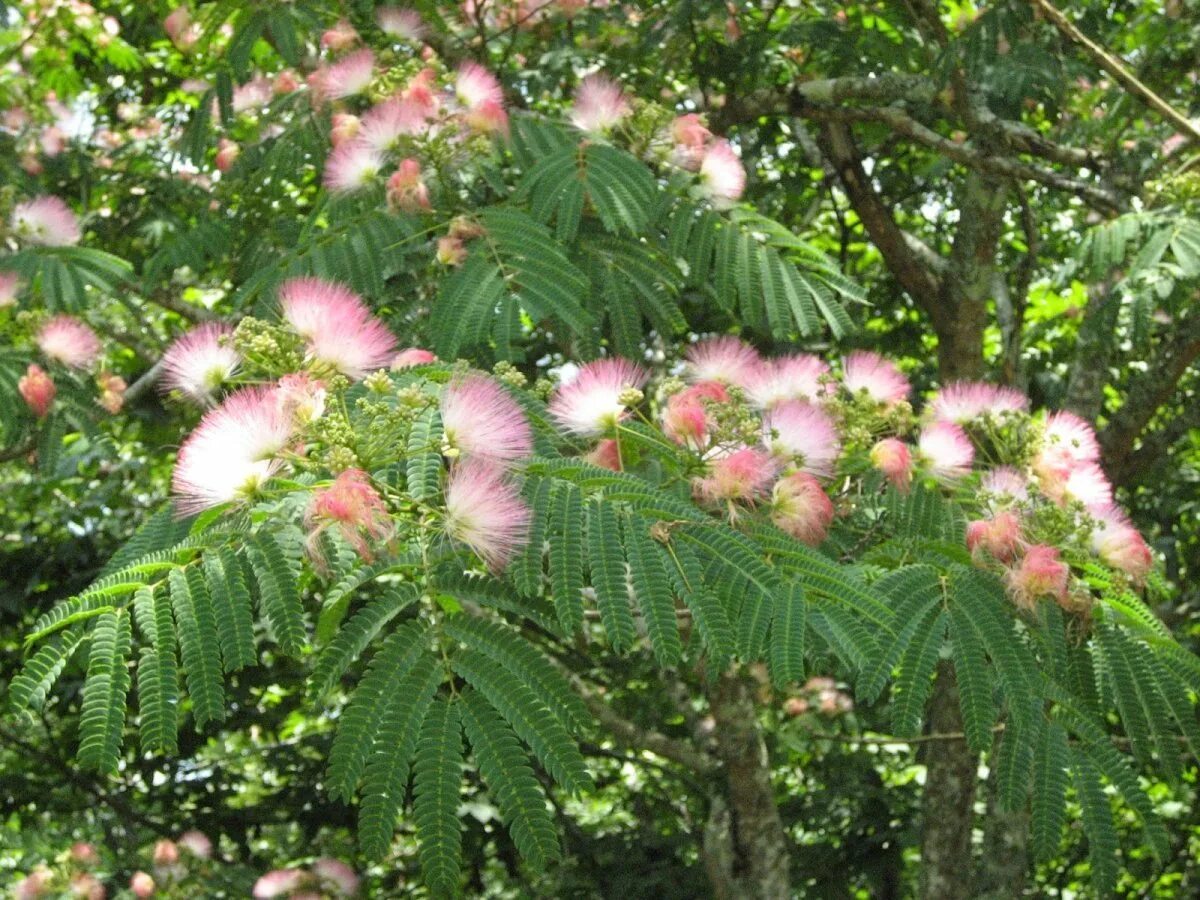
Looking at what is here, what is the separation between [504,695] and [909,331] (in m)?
4.97

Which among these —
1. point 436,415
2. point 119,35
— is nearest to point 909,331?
point 119,35

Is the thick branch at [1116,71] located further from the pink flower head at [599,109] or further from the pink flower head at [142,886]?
the pink flower head at [142,886]

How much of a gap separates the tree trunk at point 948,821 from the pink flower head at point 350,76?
2670 mm

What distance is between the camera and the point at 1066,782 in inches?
99.3

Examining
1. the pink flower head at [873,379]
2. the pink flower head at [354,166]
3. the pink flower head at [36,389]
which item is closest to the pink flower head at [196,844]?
the pink flower head at [36,389]

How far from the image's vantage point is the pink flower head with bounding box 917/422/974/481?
2979 millimetres

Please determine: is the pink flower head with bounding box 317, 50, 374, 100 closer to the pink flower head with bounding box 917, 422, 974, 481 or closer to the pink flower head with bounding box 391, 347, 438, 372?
the pink flower head with bounding box 391, 347, 438, 372

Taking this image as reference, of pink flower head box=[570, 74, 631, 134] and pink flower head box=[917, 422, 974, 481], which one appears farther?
pink flower head box=[570, 74, 631, 134]

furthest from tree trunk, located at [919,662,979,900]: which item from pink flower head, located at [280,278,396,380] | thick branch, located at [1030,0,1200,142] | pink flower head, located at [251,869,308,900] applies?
pink flower head, located at [280,278,396,380]

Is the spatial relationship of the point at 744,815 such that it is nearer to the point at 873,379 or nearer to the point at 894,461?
the point at 873,379

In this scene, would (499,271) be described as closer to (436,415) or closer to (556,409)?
(556,409)

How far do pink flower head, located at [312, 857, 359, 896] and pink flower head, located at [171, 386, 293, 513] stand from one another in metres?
3.03

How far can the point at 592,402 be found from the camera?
2.75 m

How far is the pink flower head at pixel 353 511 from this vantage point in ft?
6.82
